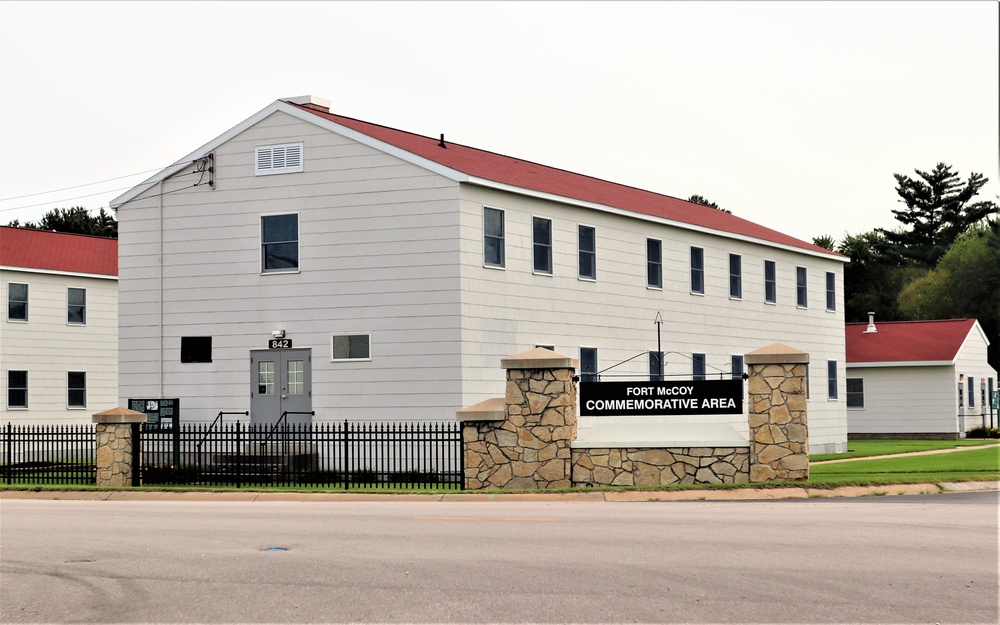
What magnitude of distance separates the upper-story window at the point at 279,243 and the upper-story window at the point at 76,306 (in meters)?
16.4

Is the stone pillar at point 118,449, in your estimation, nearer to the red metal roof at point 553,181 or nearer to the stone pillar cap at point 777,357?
the red metal roof at point 553,181

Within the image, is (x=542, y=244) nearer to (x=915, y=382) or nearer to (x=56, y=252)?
(x=56, y=252)

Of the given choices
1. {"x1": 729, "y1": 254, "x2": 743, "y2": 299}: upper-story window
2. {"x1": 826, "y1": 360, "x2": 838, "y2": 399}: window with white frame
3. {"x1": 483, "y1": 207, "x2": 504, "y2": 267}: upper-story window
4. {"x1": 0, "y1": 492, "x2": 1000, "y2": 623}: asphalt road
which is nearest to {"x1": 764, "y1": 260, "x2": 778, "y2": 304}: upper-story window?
{"x1": 729, "y1": 254, "x2": 743, "y2": 299}: upper-story window

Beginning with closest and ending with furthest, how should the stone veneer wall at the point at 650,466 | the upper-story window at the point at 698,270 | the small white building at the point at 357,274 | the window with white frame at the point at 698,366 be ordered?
the stone veneer wall at the point at 650,466 → the small white building at the point at 357,274 → the window with white frame at the point at 698,366 → the upper-story window at the point at 698,270

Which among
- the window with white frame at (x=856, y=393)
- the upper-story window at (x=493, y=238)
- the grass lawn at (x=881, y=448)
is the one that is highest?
the upper-story window at (x=493, y=238)

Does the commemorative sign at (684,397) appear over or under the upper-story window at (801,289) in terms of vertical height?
under

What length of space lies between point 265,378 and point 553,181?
390 inches

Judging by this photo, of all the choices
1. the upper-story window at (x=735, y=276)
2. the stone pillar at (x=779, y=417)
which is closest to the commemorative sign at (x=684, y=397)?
the stone pillar at (x=779, y=417)

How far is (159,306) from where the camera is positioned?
31.0 meters

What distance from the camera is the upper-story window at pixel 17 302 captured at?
41500mm

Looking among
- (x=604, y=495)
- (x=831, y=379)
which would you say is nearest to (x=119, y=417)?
(x=604, y=495)

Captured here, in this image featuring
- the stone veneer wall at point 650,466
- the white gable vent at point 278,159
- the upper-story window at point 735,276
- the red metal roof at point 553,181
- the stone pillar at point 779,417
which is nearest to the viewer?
the stone pillar at point 779,417

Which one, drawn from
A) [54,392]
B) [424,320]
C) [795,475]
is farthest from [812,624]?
[54,392]

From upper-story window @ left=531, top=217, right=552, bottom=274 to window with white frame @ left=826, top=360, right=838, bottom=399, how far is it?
15872 mm
